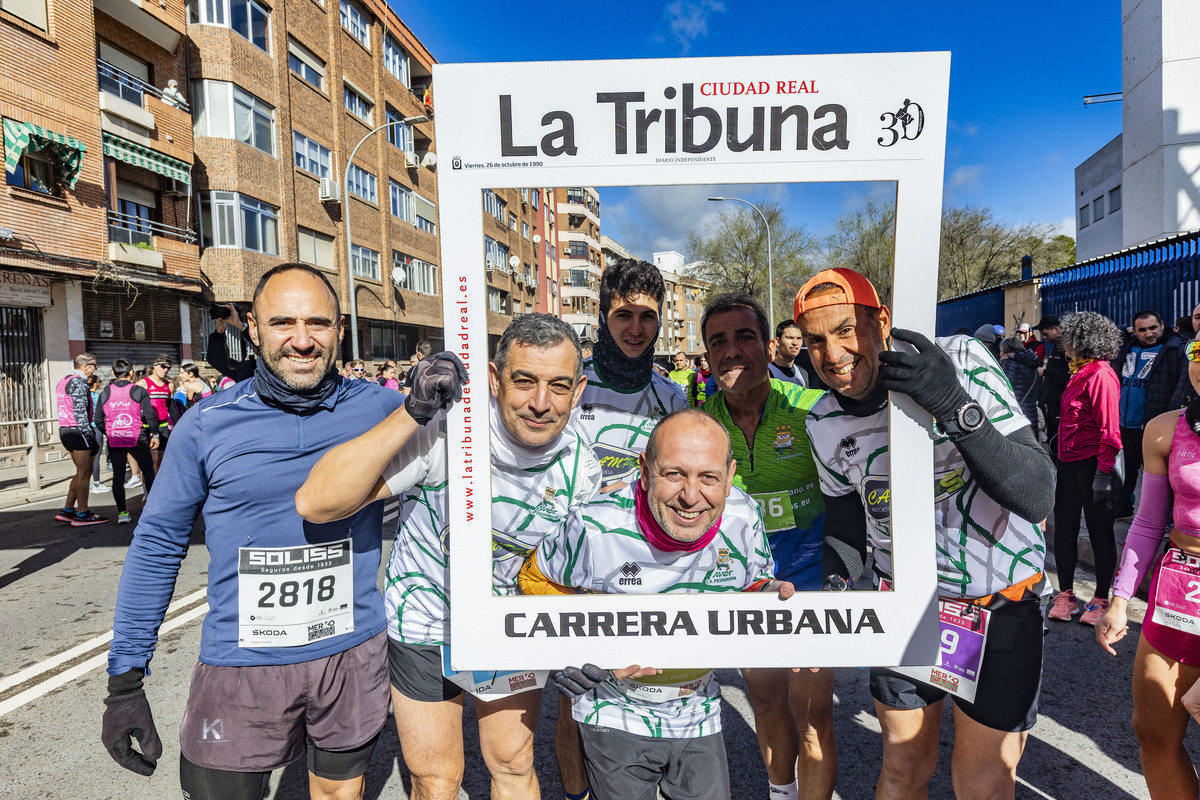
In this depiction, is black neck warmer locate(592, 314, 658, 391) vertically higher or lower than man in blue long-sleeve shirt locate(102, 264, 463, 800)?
higher

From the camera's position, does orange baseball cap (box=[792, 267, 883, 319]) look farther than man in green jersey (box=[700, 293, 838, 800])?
No

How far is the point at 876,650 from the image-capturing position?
172cm

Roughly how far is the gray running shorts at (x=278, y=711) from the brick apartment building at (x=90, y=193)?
Result: 14967mm

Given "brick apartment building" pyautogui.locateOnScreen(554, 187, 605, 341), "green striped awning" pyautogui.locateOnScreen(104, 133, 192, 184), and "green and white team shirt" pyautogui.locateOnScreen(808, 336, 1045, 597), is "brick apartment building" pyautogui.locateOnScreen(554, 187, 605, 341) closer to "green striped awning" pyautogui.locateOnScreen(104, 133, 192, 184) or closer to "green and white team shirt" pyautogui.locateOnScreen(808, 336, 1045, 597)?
"green and white team shirt" pyautogui.locateOnScreen(808, 336, 1045, 597)

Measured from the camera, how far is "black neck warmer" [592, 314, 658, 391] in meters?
2.56

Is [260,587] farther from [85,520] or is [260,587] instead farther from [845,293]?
[85,520]

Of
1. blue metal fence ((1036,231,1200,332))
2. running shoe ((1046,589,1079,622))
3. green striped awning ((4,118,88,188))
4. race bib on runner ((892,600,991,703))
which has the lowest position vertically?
running shoe ((1046,589,1079,622))

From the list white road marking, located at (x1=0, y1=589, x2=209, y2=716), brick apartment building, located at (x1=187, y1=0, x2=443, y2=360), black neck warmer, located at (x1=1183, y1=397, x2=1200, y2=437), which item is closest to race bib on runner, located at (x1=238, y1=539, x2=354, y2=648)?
white road marking, located at (x1=0, y1=589, x2=209, y2=716)

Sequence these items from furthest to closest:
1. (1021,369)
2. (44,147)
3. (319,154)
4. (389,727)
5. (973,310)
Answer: (319,154) → (973,310) → (44,147) → (1021,369) → (389,727)

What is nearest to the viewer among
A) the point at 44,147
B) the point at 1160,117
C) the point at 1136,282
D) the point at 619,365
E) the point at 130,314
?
the point at 619,365

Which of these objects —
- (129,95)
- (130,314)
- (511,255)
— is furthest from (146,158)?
(511,255)

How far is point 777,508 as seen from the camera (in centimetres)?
244

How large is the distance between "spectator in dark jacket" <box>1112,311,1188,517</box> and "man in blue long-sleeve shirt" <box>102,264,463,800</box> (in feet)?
18.7

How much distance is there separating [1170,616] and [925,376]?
4.32 feet
